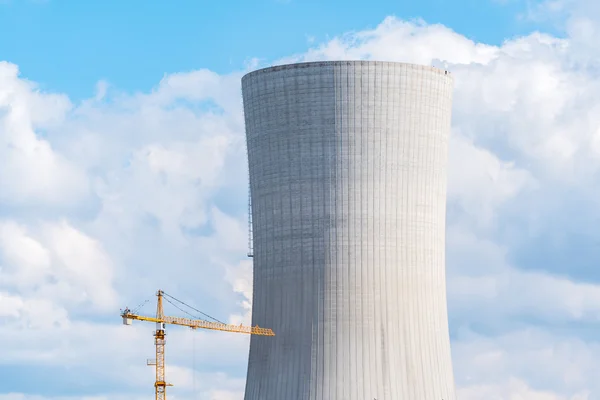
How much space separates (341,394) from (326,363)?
56.8 inches

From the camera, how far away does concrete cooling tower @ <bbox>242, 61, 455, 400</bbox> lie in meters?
57.3

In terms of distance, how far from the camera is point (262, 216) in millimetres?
59562

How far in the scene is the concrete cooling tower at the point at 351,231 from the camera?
57281mm

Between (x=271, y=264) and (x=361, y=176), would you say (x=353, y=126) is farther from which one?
(x=271, y=264)

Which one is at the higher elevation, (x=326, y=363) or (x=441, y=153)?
(x=441, y=153)

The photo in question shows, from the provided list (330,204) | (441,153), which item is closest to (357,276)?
(330,204)

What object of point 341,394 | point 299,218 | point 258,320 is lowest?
point 341,394

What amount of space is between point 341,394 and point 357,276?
502 cm

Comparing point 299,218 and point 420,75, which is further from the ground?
point 420,75

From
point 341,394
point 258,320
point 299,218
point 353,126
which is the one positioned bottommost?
point 341,394

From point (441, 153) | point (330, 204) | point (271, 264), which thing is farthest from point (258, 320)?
point (441, 153)

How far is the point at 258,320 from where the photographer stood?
6009cm

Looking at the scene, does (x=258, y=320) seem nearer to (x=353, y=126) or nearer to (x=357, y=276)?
(x=357, y=276)

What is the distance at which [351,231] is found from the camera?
5766 cm
